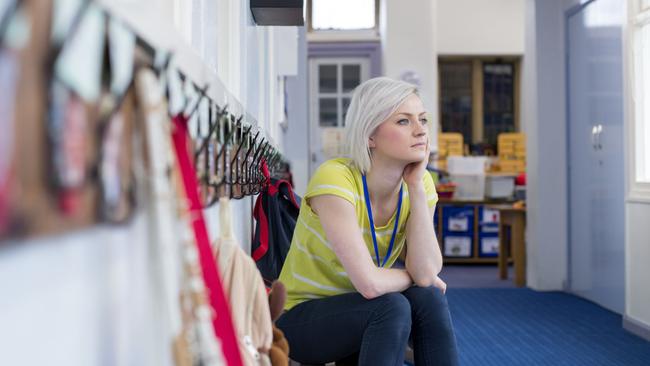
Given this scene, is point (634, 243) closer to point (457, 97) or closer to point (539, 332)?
point (539, 332)

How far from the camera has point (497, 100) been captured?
8.51m

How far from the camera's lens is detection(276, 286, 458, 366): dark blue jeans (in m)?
1.45

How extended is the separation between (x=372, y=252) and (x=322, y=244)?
15 centimetres

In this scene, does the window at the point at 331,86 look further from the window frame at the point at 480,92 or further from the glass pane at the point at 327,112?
the window frame at the point at 480,92

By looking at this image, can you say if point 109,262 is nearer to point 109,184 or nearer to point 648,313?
point 109,184

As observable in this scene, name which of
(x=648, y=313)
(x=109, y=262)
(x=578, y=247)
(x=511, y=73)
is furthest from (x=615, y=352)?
(x=511, y=73)

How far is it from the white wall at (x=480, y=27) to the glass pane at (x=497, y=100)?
1.51 feet

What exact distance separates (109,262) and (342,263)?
89cm

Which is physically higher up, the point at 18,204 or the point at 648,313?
the point at 18,204

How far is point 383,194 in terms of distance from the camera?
1.78m

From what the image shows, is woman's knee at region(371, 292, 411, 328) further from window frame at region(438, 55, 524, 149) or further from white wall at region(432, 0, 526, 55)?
window frame at region(438, 55, 524, 149)

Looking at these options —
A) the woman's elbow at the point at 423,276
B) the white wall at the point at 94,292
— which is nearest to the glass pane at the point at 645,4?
the woman's elbow at the point at 423,276

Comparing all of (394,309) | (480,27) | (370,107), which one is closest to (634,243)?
(370,107)

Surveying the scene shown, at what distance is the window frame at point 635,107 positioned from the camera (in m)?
3.46
